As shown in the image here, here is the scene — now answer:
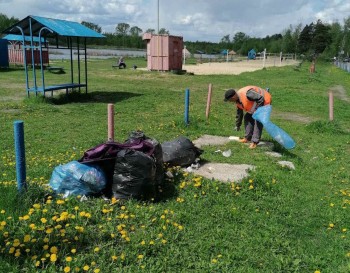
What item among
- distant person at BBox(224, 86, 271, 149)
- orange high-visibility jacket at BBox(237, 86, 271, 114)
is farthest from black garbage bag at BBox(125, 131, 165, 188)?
orange high-visibility jacket at BBox(237, 86, 271, 114)

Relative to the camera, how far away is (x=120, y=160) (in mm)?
4387

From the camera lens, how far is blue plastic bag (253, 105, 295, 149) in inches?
274

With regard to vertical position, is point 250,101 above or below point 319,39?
below

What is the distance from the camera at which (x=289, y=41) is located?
81625 mm

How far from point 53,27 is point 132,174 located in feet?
32.6

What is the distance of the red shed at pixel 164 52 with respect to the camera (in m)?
27.2

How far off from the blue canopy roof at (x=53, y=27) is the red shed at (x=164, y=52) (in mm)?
12769

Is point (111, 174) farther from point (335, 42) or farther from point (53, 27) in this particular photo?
point (335, 42)

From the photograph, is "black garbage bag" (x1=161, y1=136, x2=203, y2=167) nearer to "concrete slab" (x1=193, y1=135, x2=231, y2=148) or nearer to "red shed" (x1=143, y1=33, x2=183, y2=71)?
"concrete slab" (x1=193, y1=135, x2=231, y2=148)

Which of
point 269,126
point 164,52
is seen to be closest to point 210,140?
point 269,126

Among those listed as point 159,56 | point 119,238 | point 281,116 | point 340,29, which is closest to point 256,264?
point 119,238

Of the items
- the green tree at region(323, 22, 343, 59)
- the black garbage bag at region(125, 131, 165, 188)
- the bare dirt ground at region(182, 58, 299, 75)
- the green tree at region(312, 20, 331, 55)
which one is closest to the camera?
the black garbage bag at region(125, 131, 165, 188)

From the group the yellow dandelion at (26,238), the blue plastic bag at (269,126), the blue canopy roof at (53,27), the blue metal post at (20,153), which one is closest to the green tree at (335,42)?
the blue canopy roof at (53,27)

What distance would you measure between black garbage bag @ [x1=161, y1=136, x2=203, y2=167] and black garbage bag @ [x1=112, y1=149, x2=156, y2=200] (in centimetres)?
130
